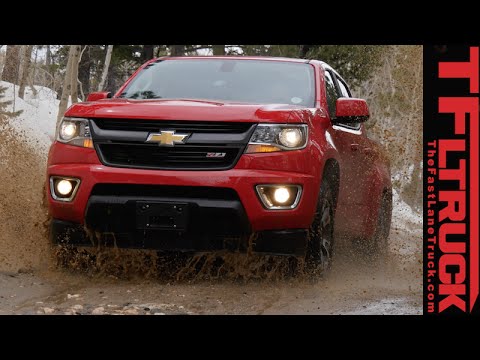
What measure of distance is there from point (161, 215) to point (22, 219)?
2.48 metres

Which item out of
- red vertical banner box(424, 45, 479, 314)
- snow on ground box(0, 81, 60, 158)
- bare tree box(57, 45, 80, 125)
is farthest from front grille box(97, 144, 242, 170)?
snow on ground box(0, 81, 60, 158)

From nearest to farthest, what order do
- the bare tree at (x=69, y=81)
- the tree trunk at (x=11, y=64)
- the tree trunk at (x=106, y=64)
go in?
the bare tree at (x=69, y=81) → the tree trunk at (x=106, y=64) → the tree trunk at (x=11, y=64)

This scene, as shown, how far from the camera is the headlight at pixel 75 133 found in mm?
5434

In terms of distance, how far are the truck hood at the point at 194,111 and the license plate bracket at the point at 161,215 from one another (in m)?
0.59

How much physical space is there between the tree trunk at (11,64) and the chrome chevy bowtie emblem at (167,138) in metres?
22.4

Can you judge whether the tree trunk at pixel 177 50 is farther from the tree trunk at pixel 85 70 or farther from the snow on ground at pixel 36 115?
the snow on ground at pixel 36 115

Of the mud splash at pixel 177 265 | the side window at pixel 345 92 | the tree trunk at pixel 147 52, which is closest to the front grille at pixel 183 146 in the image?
the mud splash at pixel 177 265

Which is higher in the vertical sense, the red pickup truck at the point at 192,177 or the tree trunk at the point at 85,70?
the tree trunk at the point at 85,70

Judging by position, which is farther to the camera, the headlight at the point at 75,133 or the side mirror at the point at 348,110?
the side mirror at the point at 348,110

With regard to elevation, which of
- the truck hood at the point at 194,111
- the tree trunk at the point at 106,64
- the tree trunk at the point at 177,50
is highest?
the tree trunk at the point at 177,50

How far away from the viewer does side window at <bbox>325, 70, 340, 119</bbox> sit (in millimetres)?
6472

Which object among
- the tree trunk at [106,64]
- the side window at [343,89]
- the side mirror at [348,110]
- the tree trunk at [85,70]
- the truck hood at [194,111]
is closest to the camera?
the truck hood at [194,111]

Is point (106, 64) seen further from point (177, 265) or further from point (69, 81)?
point (177, 265)
